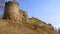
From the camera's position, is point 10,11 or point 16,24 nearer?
point 16,24

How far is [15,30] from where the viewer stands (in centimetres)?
2527

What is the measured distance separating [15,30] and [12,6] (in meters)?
8.00

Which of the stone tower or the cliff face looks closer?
the cliff face

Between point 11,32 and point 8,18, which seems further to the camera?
point 8,18

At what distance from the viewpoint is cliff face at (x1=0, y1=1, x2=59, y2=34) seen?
83.3 feet

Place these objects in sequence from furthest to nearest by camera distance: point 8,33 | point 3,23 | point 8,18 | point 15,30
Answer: point 8,18, point 3,23, point 15,30, point 8,33


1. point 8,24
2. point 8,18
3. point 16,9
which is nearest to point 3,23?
point 8,24

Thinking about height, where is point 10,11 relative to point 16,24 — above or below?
above

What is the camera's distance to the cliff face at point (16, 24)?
2538 cm

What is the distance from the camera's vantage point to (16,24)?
2823cm

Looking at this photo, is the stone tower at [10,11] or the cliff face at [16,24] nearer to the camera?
the cliff face at [16,24]

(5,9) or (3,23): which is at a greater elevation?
(5,9)

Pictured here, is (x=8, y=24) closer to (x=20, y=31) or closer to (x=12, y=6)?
(x=20, y=31)

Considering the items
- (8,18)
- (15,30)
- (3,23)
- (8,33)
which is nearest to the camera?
(8,33)
